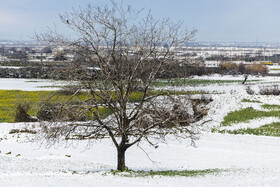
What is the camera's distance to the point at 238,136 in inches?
1021

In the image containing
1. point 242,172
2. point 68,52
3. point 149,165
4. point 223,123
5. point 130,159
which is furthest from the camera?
point 223,123

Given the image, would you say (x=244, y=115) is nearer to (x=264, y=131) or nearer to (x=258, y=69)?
(x=264, y=131)

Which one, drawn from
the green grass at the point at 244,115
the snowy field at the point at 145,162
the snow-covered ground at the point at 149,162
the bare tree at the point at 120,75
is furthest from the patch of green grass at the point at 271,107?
the bare tree at the point at 120,75

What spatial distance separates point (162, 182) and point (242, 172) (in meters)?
4.14

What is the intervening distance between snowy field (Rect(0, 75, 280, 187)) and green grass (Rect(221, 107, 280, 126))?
806 cm

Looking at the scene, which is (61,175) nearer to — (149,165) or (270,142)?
(149,165)

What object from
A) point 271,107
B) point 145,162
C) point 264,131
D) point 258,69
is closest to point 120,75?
point 145,162

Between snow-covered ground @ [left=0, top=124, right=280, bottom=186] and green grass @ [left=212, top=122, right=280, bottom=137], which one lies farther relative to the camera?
green grass @ [left=212, top=122, right=280, bottom=137]

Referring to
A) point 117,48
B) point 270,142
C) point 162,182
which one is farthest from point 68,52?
point 270,142

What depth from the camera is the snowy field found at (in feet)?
42.6

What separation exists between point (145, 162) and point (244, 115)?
20006 mm

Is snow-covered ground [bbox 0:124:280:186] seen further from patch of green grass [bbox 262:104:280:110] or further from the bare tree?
patch of green grass [bbox 262:104:280:110]

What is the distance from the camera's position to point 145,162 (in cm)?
2011

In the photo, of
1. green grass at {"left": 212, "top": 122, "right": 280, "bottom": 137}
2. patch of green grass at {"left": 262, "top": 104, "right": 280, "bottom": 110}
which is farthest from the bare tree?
patch of green grass at {"left": 262, "top": 104, "right": 280, "bottom": 110}
